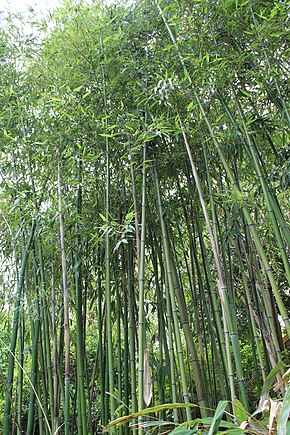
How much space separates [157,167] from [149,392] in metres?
1.35

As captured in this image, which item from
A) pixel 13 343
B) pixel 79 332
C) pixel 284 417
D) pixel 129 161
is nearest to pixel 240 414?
pixel 284 417

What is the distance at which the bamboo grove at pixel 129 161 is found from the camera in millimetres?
2357

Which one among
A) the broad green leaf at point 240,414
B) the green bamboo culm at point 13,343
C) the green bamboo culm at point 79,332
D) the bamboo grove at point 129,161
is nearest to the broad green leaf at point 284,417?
the broad green leaf at point 240,414

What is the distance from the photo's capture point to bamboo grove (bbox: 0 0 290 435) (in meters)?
2.36

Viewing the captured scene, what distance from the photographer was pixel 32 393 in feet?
8.15

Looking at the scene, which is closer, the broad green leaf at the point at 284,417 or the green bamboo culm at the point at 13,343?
the broad green leaf at the point at 284,417

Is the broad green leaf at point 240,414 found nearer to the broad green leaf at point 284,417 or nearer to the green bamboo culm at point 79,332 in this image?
the broad green leaf at point 284,417

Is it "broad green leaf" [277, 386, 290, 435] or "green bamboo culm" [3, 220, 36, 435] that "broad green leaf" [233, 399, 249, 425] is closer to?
"broad green leaf" [277, 386, 290, 435]

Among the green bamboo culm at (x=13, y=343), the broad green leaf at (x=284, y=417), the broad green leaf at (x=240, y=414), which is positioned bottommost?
the broad green leaf at (x=284, y=417)

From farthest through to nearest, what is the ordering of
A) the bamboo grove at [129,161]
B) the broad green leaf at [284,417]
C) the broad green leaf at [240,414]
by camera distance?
the bamboo grove at [129,161] < the broad green leaf at [240,414] < the broad green leaf at [284,417]

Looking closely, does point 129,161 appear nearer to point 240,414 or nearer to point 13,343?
point 13,343

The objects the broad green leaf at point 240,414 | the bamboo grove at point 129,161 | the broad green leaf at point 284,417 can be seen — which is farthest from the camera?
the bamboo grove at point 129,161

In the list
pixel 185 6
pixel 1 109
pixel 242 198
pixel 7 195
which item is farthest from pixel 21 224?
pixel 185 6

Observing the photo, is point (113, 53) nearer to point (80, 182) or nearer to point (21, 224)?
point (80, 182)
